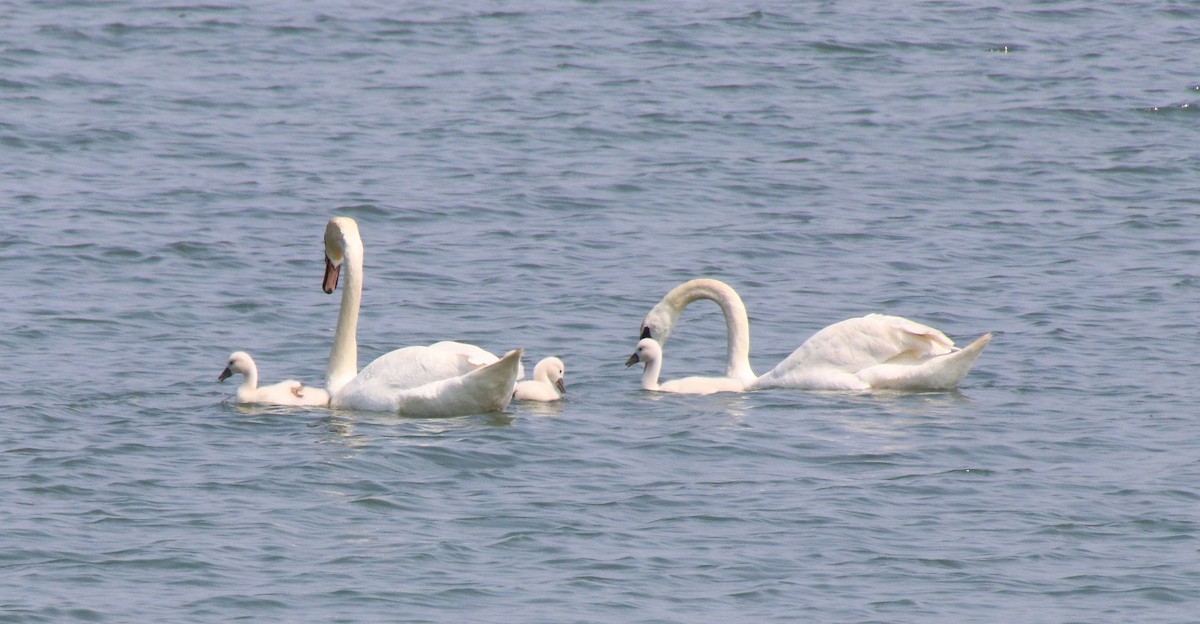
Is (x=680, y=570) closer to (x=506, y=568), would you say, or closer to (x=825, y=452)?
(x=506, y=568)

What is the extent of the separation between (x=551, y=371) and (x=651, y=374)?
92cm

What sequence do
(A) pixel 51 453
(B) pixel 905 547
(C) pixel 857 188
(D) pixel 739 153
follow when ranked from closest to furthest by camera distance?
(B) pixel 905 547 → (A) pixel 51 453 → (C) pixel 857 188 → (D) pixel 739 153

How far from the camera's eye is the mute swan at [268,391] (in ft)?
40.0

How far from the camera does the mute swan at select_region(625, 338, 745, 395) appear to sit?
522 inches

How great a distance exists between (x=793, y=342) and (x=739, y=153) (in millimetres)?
5933

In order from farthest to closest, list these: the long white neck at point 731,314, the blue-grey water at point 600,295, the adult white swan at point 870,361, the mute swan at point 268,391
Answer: the long white neck at point 731,314 < the adult white swan at point 870,361 < the mute swan at point 268,391 < the blue-grey water at point 600,295

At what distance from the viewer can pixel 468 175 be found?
19.3 meters

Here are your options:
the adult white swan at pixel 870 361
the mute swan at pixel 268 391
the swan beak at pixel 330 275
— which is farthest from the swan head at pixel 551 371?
the swan beak at pixel 330 275

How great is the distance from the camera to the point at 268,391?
484 inches

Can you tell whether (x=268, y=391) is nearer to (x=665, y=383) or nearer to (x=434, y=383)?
(x=434, y=383)

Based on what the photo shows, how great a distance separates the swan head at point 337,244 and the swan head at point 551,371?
1499 millimetres

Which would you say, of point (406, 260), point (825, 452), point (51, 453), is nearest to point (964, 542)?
point (825, 452)

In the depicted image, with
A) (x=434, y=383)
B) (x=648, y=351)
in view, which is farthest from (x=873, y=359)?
(x=434, y=383)

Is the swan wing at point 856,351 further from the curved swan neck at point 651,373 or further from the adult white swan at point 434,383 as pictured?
the adult white swan at point 434,383
